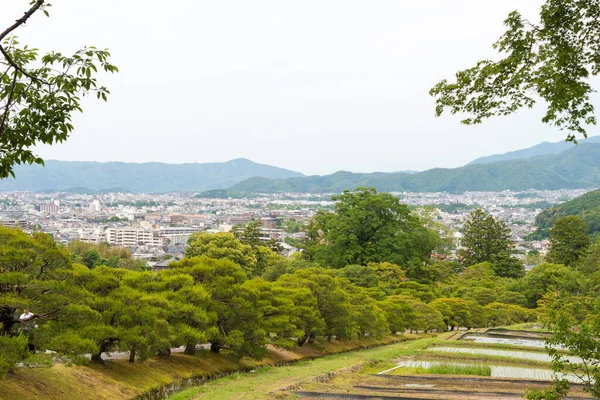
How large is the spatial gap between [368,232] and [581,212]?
203ft

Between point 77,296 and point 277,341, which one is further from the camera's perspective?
point 277,341

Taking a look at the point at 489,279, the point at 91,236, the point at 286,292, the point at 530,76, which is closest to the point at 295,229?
the point at 91,236

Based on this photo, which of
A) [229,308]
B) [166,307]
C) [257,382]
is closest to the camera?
[257,382]

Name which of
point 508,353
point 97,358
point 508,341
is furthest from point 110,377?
point 508,341

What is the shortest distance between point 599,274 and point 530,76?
31821 millimetres

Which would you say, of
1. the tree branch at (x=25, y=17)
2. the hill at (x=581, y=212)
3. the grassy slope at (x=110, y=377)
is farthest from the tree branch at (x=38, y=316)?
the hill at (x=581, y=212)

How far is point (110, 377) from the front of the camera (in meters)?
11.8

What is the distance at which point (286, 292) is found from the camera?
1817 centimetres

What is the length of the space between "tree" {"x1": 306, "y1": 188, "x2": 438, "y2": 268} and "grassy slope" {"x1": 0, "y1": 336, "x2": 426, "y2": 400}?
20.6 m

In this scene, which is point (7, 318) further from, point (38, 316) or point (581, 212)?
point (581, 212)

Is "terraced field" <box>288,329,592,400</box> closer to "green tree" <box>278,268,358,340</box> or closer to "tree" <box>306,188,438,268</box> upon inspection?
"green tree" <box>278,268,358,340</box>

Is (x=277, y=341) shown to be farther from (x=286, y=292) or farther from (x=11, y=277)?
(x=11, y=277)

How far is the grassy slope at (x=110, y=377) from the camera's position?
9828 mm

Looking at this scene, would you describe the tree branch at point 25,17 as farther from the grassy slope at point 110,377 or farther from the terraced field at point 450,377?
the terraced field at point 450,377
